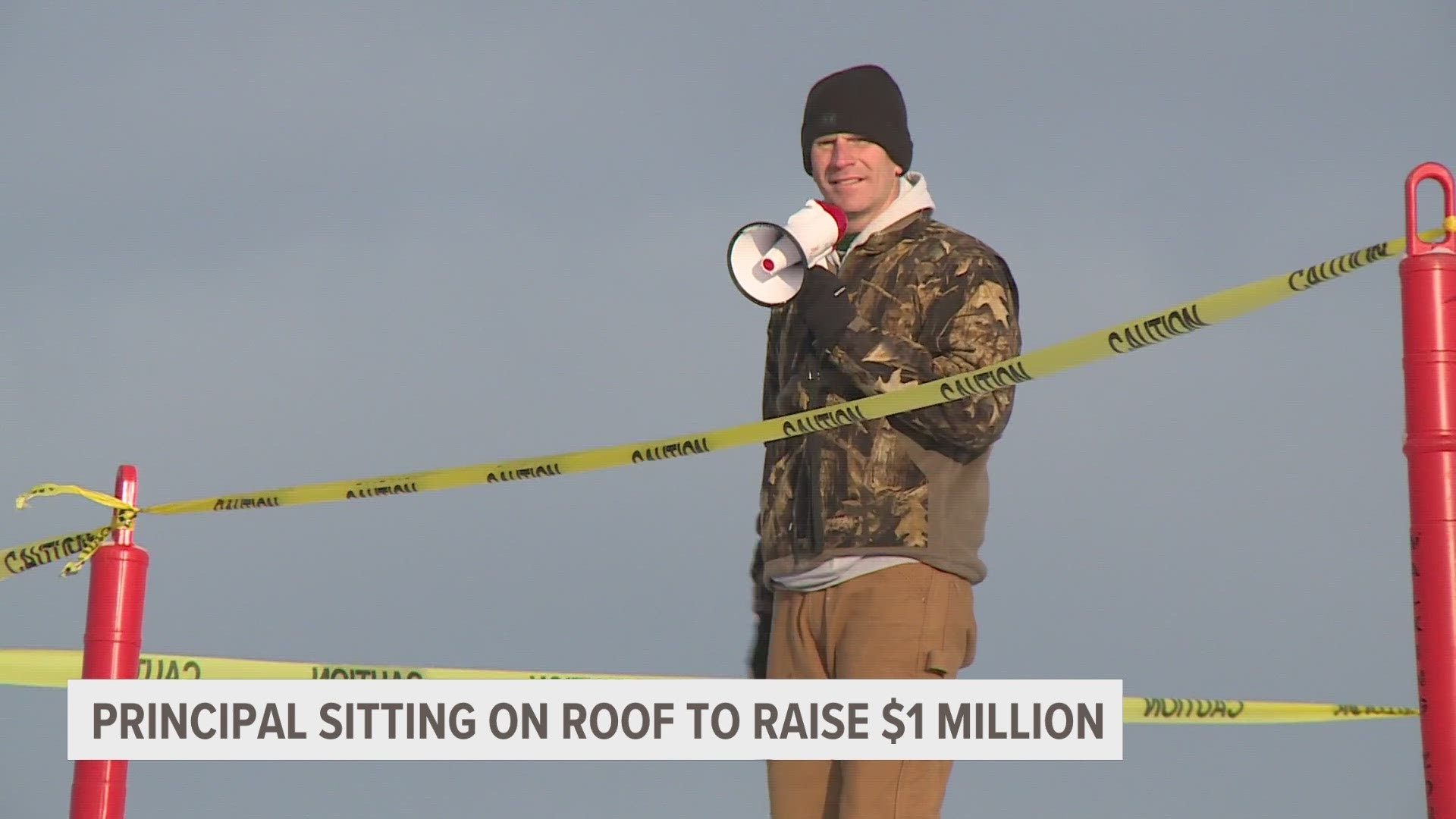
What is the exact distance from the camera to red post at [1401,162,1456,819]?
3.57 metres

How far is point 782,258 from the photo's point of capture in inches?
195

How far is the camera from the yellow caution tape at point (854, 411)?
3.92m

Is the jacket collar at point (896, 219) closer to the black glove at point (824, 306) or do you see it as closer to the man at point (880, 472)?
the man at point (880, 472)

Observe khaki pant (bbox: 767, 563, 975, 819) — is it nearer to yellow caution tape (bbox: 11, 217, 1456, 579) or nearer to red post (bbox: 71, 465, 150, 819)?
yellow caution tape (bbox: 11, 217, 1456, 579)

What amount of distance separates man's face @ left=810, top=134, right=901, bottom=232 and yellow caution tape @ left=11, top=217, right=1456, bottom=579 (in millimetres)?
538

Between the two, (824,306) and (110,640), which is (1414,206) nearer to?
(824,306)

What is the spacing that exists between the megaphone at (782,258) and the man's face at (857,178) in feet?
0.56

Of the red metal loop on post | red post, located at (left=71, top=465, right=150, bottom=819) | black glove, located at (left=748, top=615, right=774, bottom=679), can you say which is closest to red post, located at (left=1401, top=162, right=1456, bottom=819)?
the red metal loop on post

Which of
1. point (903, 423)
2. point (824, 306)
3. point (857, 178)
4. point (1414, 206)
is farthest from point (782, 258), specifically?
point (1414, 206)

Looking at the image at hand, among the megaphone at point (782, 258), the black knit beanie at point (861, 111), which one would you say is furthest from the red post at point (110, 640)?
the black knit beanie at point (861, 111)

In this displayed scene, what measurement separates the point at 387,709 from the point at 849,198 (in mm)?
1859

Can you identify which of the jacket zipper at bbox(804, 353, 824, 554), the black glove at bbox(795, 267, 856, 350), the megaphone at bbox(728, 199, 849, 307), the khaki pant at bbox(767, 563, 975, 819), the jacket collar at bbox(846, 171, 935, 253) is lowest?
the khaki pant at bbox(767, 563, 975, 819)

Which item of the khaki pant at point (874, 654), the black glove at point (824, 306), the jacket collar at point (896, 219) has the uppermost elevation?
the jacket collar at point (896, 219)

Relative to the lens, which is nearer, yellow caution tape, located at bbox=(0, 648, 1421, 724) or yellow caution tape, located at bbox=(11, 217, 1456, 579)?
yellow caution tape, located at bbox=(11, 217, 1456, 579)
